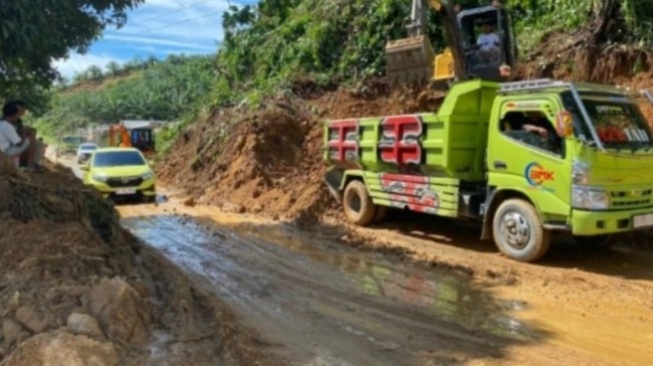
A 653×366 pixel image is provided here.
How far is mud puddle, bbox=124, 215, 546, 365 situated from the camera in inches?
232

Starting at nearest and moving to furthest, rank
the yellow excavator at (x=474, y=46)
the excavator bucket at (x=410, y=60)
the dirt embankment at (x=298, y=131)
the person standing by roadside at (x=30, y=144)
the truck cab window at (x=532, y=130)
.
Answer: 1. the truck cab window at (x=532, y=130)
2. the person standing by roadside at (x=30, y=144)
3. the yellow excavator at (x=474, y=46)
4. the dirt embankment at (x=298, y=131)
5. the excavator bucket at (x=410, y=60)

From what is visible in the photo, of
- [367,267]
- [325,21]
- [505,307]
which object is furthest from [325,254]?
[325,21]

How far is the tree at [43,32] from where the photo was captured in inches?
340

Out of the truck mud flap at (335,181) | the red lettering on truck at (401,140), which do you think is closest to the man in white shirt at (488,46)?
the red lettering on truck at (401,140)

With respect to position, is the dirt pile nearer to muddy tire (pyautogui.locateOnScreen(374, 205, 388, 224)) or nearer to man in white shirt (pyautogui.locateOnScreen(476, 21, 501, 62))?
muddy tire (pyautogui.locateOnScreen(374, 205, 388, 224))

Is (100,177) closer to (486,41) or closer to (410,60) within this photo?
(410,60)

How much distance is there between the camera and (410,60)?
619 inches

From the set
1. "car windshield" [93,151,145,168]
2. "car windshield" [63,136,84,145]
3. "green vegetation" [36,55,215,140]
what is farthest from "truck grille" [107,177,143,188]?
"green vegetation" [36,55,215,140]

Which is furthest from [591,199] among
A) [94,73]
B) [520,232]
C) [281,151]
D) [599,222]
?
[94,73]

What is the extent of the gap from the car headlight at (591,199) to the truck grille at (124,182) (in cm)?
1130

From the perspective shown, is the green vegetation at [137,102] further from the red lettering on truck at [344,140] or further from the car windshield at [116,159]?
the red lettering on truck at [344,140]

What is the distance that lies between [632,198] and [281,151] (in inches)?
394

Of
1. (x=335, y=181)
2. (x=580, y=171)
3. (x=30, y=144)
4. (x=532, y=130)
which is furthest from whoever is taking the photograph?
(x=335, y=181)

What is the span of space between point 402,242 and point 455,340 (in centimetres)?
501
